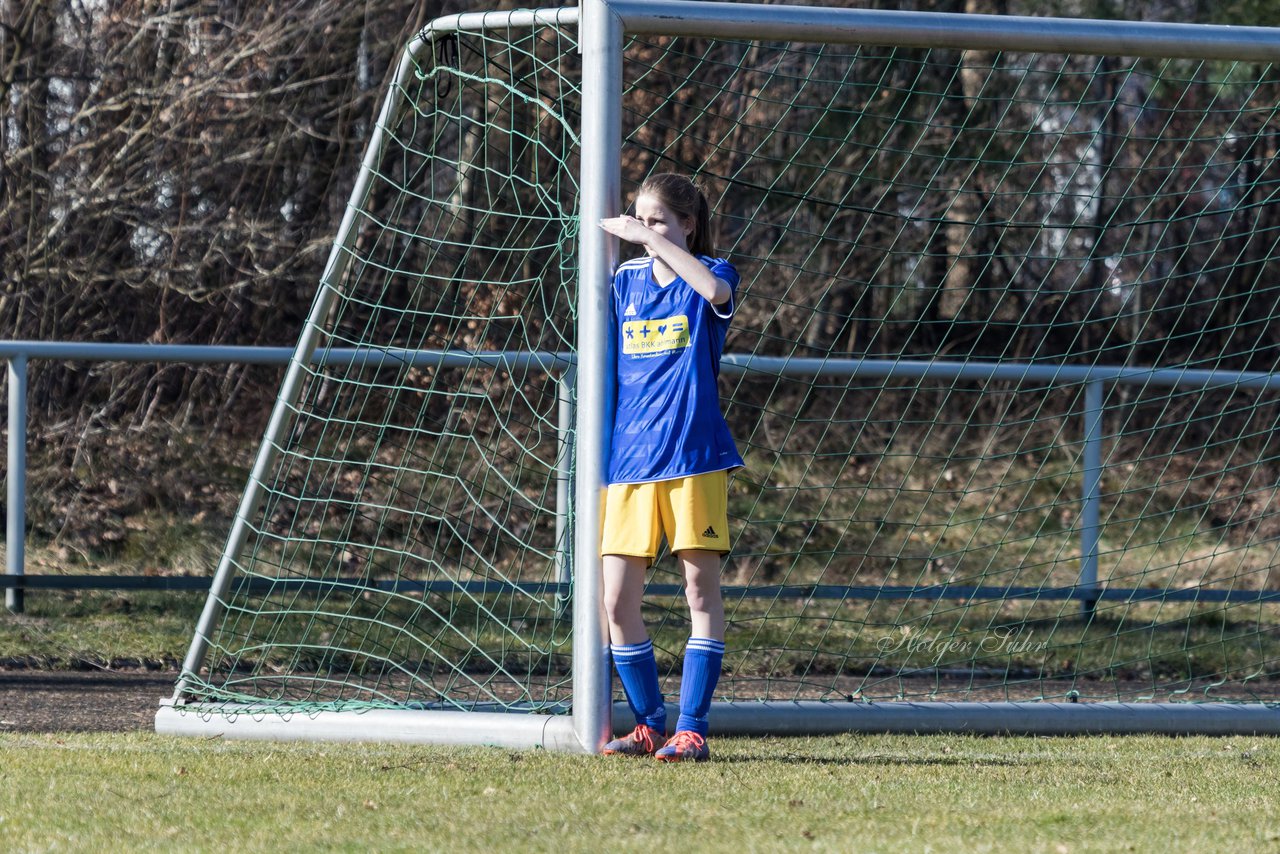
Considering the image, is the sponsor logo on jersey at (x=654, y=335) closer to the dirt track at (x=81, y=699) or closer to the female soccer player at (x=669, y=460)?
the female soccer player at (x=669, y=460)

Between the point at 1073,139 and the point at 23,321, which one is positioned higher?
the point at 1073,139

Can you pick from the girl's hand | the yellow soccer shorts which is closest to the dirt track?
the yellow soccer shorts

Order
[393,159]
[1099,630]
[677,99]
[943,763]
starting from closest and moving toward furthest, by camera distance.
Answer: [943,763] → [1099,630] → [677,99] → [393,159]

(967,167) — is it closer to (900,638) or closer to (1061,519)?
(1061,519)

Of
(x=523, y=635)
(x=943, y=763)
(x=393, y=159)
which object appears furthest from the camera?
(x=393, y=159)

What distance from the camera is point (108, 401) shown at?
8.41m

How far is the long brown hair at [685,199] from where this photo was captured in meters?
3.89

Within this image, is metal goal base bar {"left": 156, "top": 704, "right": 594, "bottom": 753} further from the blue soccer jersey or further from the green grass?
the blue soccer jersey

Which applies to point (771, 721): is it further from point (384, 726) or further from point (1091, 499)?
point (1091, 499)

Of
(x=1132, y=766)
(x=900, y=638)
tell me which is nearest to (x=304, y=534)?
(x=900, y=638)

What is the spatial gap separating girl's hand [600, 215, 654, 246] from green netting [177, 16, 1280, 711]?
43cm

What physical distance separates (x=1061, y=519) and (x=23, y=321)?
6.23 m

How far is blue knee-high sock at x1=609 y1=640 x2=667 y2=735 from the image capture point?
152 inches

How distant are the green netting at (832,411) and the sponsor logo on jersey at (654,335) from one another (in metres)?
0.49
